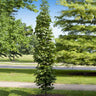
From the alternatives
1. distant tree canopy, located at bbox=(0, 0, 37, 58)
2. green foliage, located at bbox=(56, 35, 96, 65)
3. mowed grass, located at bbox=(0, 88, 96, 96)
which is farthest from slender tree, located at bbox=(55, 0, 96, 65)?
mowed grass, located at bbox=(0, 88, 96, 96)

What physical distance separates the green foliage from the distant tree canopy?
16.0ft

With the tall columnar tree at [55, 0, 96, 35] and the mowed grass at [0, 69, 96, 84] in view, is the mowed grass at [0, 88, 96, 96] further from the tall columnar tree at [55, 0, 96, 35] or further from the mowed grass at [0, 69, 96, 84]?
the tall columnar tree at [55, 0, 96, 35]

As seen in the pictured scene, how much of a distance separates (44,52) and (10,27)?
11.8m

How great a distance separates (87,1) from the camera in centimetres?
2083

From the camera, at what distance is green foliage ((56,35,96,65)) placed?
19797mm

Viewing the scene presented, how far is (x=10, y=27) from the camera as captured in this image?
71.8 feet

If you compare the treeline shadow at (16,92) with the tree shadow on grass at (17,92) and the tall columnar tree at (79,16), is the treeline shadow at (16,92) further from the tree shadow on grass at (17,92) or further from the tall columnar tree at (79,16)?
the tall columnar tree at (79,16)

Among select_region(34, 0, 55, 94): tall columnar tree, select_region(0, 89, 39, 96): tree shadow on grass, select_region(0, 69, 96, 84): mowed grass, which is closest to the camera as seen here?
select_region(34, 0, 55, 94): tall columnar tree

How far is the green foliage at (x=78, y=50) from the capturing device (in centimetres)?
1980

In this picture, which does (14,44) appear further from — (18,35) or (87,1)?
(87,1)

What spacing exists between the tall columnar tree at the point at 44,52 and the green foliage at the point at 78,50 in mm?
8880

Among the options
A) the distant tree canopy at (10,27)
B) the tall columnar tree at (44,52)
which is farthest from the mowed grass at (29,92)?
the distant tree canopy at (10,27)

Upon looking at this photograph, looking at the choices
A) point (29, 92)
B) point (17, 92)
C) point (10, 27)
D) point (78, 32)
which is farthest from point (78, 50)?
point (17, 92)

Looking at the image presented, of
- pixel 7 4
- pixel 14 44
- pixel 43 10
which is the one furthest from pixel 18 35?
pixel 43 10
